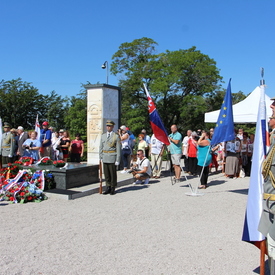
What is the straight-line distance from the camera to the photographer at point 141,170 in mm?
9805

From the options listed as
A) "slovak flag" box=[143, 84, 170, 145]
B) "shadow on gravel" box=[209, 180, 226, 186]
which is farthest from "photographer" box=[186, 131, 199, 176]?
"slovak flag" box=[143, 84, 170, 145]

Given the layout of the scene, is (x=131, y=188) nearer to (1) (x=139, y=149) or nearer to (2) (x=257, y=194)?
(1) (x=139, y=149)

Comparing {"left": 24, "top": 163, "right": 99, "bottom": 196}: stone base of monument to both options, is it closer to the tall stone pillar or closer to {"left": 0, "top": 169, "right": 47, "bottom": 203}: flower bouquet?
{"left": 0, "top": 169, "right": 47, "bottom": 203}: flower bouquet

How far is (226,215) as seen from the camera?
621cm

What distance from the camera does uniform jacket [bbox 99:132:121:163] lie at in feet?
26.9

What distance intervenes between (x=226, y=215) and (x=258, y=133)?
2989 millimetres

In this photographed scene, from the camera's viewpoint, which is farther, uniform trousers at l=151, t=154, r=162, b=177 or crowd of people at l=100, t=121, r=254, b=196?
uniform trousers at l=151, t=154, r=162, b=177

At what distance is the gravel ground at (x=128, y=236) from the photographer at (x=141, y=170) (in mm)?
1906

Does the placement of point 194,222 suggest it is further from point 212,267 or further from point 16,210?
point 16,210

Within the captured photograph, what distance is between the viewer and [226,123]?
26.0 ft

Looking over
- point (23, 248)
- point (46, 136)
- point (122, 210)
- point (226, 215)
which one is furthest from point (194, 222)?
point (46, 136)

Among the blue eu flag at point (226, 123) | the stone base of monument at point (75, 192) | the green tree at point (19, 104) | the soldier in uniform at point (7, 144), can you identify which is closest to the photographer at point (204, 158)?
the blue eu flag at point (226, 123)

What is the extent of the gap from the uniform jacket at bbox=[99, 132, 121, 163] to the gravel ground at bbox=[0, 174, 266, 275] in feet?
3.28

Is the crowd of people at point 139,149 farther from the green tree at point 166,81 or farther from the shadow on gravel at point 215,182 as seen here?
the green tree at point 166,81
